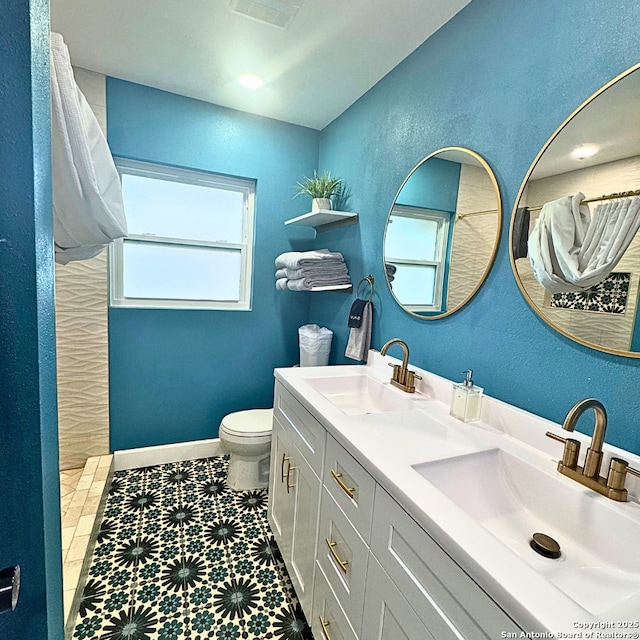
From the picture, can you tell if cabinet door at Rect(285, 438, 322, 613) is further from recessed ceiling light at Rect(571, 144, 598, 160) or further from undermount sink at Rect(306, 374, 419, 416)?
recessed ceiling light at Rect(571, 144, 598, 160)

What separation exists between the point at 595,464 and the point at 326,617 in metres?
0.97

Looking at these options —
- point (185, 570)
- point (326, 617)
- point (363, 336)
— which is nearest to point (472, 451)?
point (326, 617)

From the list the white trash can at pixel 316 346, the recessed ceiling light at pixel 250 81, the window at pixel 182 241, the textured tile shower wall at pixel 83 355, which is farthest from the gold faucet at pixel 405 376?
the textured tile shower wall at pixel 83 355

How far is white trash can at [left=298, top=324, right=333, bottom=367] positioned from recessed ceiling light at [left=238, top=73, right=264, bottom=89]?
1521mm

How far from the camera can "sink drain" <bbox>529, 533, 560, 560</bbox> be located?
0.80m

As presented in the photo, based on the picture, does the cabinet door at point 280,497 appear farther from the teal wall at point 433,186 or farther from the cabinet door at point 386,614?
the teal wall at point 433,186

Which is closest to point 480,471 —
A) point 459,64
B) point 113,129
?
point 459,64

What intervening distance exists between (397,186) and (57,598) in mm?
1958

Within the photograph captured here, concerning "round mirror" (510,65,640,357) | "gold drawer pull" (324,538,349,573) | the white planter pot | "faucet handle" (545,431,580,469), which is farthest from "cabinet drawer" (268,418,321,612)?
the white planter pot

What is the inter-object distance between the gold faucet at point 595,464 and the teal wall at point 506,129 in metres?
0.13

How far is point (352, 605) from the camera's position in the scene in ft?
3.25

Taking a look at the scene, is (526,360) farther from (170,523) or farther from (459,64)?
(170,523)

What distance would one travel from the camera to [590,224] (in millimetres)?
968

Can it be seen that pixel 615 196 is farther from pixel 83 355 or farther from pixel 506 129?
pixel 83 355
